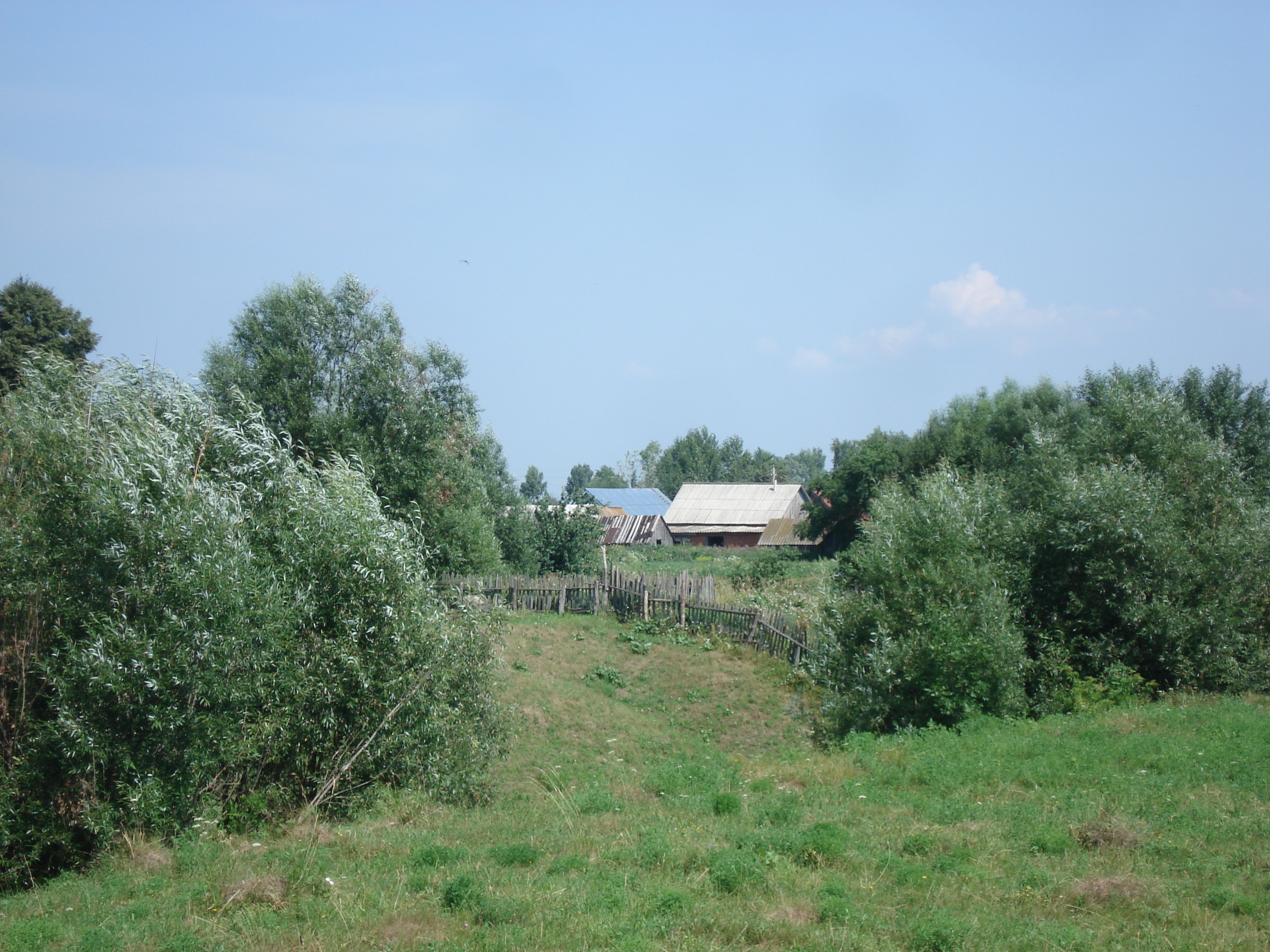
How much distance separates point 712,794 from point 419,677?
3.85 metres

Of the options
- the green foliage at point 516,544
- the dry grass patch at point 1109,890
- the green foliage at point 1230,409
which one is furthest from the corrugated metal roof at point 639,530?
the dry grass patch at point 1109,890

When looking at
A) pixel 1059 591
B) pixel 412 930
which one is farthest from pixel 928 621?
pixel 412 930

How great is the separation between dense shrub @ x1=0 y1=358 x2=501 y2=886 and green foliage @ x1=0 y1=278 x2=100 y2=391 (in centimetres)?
1412

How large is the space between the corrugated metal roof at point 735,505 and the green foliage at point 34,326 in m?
40.7

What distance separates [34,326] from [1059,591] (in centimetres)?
2613

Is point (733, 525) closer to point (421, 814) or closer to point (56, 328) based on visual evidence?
point (56, 328)

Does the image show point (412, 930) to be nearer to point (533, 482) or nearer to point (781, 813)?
point (781, 813)

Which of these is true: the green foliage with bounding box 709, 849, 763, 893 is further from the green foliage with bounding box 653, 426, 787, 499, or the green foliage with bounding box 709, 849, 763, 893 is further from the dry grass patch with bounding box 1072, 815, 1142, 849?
the green foliage with bounding box 653, 426, 787, 499

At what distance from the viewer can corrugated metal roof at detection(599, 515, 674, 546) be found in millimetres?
58688

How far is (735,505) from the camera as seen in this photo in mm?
60031

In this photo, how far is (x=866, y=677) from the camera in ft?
46.8

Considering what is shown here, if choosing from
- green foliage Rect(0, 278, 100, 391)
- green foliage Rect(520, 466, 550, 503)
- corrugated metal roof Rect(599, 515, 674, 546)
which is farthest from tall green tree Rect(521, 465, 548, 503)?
green foliage Rect(0, 278, 100, 391)

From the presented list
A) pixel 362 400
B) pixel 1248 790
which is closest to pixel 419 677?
pixel 1248 790

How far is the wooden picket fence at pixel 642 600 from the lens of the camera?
74.1ft
